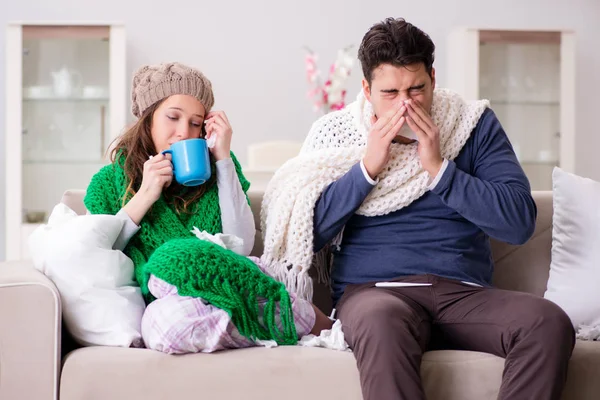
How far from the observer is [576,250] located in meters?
1.99

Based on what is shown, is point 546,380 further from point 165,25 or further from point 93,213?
point 165,25

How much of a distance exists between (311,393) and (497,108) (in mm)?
3285

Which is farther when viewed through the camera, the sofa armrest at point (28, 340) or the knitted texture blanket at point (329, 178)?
the knitted texture blanket at point (329, 178)

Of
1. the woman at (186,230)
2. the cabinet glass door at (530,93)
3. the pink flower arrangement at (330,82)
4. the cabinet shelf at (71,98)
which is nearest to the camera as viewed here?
the woman at (186,230)

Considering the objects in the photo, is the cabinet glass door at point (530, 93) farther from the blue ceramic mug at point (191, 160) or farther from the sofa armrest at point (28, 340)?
the sofa armrest at point (28, 340)

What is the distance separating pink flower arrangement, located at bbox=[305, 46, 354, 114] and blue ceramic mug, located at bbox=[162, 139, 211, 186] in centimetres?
238

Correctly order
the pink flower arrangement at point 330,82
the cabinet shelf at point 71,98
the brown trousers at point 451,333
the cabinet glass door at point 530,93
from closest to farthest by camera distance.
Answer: the brown trousers at point 451,333, the pink flower arrangement at point 330,82, the cabinet shelf at point 71,98, the cabinet glass door at point 530,93

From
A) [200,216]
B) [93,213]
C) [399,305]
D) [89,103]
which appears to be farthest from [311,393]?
[89,103]

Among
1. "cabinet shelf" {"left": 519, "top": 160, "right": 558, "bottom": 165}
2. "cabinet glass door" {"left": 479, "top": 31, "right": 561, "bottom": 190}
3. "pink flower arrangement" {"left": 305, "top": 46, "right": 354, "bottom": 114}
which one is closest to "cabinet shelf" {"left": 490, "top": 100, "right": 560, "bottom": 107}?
"cabinet glass door" {"left": 479, "top": 31, "right": 561, "bottom": 190}

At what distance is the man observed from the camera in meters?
1.69

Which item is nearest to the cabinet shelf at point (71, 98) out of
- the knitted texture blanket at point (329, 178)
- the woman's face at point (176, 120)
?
the woman's face at point (176, 120)

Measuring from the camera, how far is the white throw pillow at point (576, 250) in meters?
1.94

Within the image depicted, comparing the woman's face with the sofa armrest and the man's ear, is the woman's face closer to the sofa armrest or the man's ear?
the man's ear

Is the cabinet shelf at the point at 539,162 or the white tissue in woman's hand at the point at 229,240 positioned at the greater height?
the cabinet shelf at the point at 539,162
